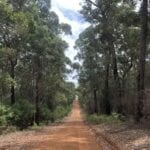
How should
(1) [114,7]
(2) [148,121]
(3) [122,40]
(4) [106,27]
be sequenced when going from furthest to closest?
1. (3) [122,40]
2. (4) [106,27]
3. (1) [114,7]
4. (2) [148,121]

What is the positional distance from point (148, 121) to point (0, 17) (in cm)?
1155

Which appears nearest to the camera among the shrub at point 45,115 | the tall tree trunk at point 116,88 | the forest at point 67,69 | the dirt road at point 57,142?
the dirt road at point 57,142

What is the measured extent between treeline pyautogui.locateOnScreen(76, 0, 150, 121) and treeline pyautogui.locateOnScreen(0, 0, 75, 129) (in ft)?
14.8

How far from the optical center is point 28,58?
41.3m

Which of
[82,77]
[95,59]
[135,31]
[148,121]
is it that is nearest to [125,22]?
[135,31]

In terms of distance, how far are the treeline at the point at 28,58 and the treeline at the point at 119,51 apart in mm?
4508

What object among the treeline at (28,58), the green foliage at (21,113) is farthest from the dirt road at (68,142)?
the green foliage at (21,113)

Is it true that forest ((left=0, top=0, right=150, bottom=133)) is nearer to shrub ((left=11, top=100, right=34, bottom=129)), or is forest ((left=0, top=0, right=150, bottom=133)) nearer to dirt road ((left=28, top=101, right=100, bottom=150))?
shrub ((left=11, top=100, right=34, bottom=129))

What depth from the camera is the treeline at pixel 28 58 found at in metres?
29.4

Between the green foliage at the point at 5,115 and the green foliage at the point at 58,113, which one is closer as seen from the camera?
the green foliage at the point at 5,115

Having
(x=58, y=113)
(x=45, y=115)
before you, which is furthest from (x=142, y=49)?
(x=58, y=113)

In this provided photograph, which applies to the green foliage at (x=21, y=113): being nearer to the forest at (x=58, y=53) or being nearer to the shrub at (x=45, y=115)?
the forest at (x=58, y=53)

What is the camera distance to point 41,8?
43.7m

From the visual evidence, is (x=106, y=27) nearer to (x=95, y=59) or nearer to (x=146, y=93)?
(x=146, y=93)
